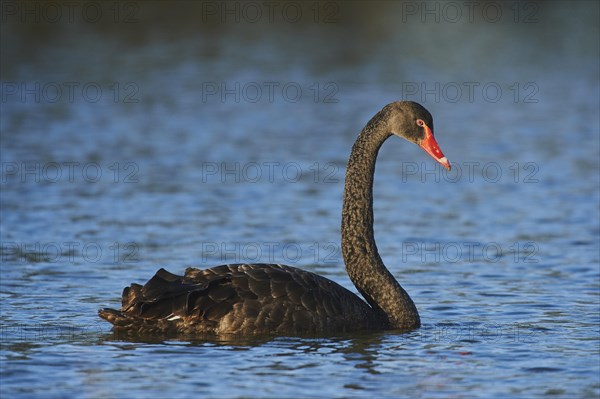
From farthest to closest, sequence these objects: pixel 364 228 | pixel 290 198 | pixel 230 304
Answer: pixel 290 198, pixel 364 228, pixel 230 304

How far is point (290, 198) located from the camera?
55.6 ft

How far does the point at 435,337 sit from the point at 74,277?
13.8ft

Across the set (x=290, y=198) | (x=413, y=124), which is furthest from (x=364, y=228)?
(x=290, y=198)

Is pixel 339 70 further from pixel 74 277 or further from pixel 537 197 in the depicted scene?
pixel 74 277

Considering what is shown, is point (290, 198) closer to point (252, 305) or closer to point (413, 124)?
point (413, 124)

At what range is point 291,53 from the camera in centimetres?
3525

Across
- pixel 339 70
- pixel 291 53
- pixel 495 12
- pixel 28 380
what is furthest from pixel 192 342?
pixel 495 12

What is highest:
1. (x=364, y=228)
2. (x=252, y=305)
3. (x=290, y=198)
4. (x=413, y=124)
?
(x=413, y=124)

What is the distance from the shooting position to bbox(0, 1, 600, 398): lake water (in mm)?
8836

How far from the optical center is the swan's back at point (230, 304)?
9.41 metres

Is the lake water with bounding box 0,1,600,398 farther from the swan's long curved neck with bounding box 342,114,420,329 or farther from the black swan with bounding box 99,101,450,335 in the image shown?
the swan's long curved neck with bounding box 342,114,420,329

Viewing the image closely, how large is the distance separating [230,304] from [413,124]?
7.59 ft

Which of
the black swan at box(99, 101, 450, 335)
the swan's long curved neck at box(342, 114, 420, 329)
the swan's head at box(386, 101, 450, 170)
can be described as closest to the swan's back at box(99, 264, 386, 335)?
the black swan at box(99, 101, 450, 335)

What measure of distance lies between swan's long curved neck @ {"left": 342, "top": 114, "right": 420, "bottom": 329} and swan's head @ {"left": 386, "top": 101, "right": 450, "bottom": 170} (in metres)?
0.10
